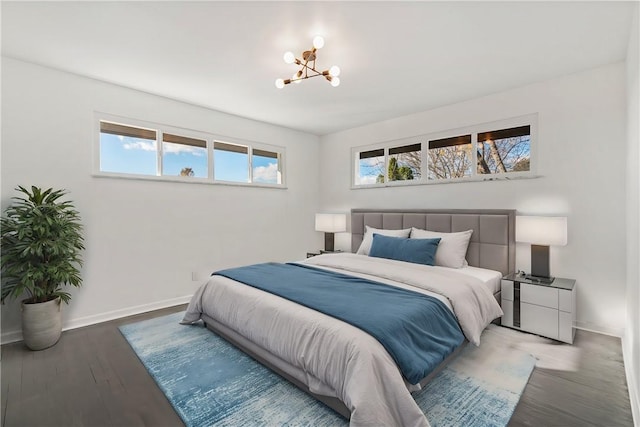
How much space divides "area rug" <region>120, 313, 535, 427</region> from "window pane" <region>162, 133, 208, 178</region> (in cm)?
216

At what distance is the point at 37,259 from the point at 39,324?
58 cm

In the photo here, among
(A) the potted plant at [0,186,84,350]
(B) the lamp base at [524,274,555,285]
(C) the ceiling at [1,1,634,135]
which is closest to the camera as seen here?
(C) the ceiling at [1,1,634,135]

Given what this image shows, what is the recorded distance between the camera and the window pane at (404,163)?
4441 millimetres

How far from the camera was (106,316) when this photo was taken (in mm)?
3373

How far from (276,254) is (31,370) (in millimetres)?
3177

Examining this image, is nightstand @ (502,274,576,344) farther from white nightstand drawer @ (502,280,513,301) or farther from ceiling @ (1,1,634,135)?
ceiling @ (1,1,634,135)

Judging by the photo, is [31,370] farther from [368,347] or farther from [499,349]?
[499,349]

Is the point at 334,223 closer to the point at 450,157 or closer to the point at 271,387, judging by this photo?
the point at 450,157

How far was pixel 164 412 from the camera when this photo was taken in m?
1.88

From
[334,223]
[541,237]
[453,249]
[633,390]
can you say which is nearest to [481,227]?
[453,249]

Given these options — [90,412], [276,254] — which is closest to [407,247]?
[276,254]

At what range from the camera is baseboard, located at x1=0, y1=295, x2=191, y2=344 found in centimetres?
286

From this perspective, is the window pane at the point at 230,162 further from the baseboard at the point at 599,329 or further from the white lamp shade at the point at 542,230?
the baseboard at the point at 599,329

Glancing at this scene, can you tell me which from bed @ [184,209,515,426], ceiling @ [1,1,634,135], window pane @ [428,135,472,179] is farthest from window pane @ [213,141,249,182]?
window pane @ [428,135,472,179]
